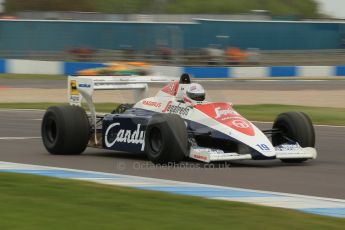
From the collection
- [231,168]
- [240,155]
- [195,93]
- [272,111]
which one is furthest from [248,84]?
[240,155]

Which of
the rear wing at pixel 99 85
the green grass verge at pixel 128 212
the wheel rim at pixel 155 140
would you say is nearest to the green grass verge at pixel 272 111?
the rear wing at pixel 99 85

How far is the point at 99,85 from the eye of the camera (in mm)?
12969

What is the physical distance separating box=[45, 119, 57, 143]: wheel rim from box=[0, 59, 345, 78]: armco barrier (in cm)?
2726

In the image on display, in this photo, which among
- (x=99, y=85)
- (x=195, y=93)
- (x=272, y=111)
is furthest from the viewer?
(x=272, y=111)

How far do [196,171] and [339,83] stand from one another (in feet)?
92.2

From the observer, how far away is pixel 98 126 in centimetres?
1300

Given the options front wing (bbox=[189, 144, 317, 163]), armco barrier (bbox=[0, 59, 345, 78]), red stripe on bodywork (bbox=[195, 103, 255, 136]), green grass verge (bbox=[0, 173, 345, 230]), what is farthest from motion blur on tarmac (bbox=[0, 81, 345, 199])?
armco barrier (bbox=[0, 59, 345, 78])

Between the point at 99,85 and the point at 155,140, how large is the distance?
7.05 ft

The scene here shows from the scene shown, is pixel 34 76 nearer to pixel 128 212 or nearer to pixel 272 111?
pixel 272 111

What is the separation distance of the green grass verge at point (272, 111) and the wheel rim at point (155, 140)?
8360 millimetres

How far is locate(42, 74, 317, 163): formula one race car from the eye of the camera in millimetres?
10703

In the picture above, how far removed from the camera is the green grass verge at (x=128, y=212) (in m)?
6.63

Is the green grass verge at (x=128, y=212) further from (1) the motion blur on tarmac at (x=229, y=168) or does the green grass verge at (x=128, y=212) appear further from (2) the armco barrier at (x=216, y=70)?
(2) the armco barrier at (x=216, y=70)

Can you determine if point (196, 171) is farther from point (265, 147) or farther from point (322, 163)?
point (322, 163)
